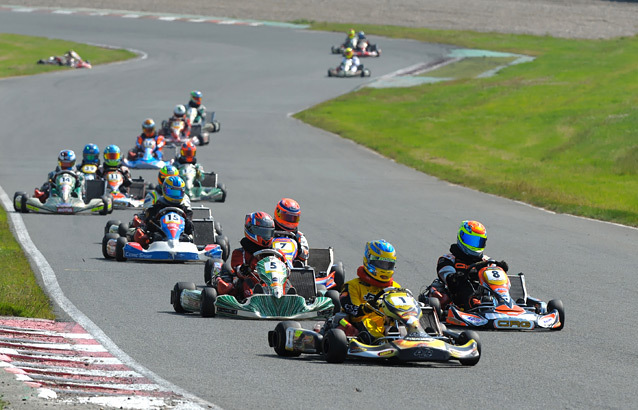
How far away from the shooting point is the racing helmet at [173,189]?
62.7 ft

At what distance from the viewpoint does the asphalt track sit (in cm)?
1002

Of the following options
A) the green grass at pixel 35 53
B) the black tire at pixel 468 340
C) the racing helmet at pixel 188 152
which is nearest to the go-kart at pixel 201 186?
the racing helmet at pixel 188 152

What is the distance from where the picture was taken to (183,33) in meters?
79.2

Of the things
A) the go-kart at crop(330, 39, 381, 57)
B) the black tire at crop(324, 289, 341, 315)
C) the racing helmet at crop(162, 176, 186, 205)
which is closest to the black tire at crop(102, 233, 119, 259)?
the racing helmet at crop(162, 176, 186, 205)

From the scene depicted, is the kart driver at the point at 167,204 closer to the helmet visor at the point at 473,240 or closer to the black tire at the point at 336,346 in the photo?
the helmet visor at the point at 473,240

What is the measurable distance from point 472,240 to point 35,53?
57351 millimetres

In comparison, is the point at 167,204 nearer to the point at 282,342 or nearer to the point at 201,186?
the point at 282,342

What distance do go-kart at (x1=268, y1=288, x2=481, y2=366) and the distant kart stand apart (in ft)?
170

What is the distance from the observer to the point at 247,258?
1443 cm

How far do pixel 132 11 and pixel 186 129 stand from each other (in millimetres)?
50828

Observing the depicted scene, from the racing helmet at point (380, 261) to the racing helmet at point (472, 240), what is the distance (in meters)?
2.24

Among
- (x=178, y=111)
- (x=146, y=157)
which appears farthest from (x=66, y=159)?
(x=178, y=111)

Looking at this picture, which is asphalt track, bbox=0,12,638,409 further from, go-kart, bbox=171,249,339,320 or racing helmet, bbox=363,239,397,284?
racing helmet, bbox=363,239,397,284

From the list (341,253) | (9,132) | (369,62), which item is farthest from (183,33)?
(341,253)
